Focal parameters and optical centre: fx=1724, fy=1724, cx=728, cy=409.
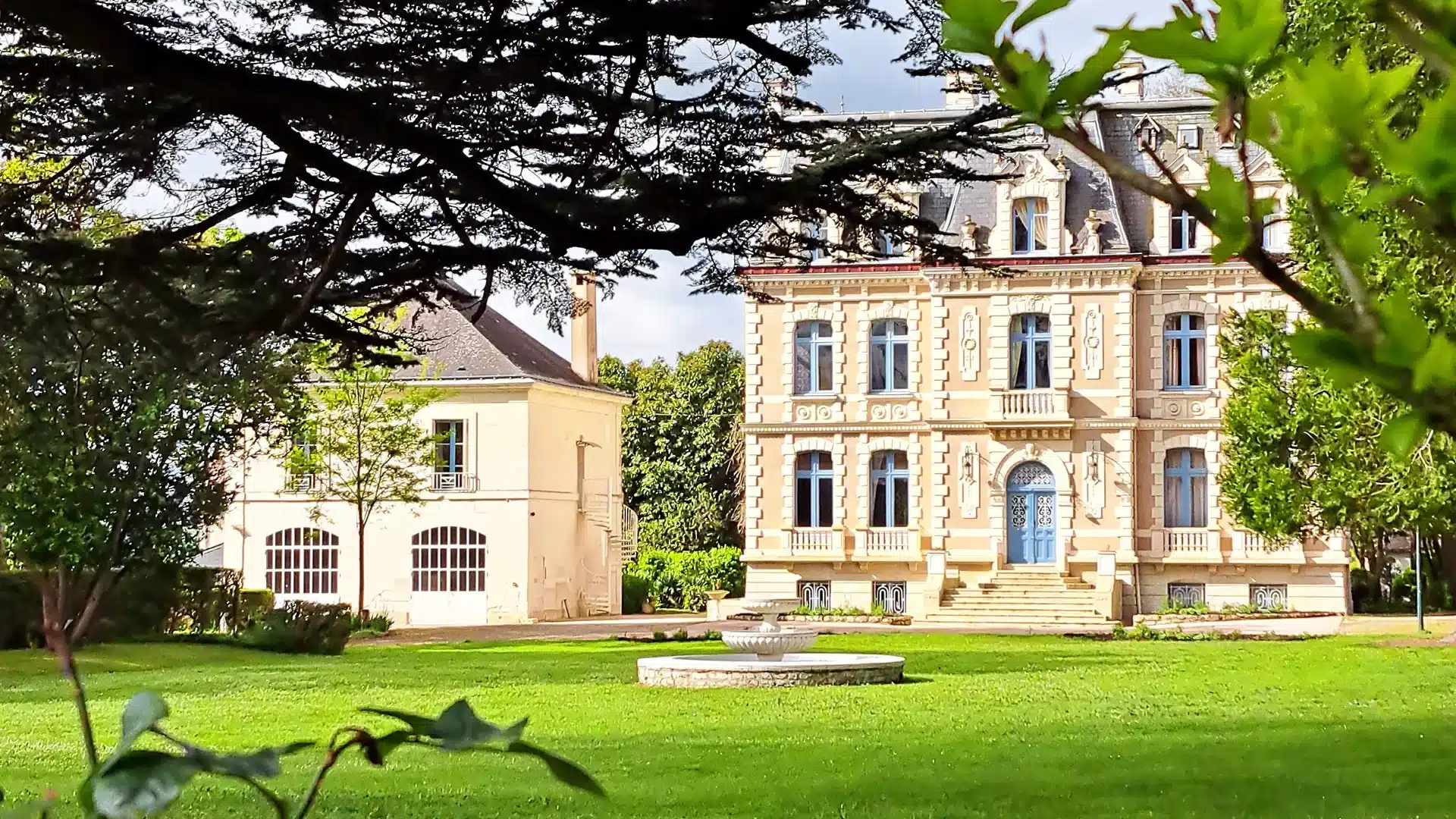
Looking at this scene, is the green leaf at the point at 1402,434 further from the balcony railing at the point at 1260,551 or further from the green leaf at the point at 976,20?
the balcony railing at the point at 1260,551

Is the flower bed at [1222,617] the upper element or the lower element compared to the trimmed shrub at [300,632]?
lower

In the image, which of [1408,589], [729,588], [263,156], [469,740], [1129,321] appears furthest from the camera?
[729,588]

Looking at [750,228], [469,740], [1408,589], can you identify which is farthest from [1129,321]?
[469,740]

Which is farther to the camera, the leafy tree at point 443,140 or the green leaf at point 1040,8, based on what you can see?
the leafy tree at point 443,140

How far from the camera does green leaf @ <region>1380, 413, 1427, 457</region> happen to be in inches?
47.6

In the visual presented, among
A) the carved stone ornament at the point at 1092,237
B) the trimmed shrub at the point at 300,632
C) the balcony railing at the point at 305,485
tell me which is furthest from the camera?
the balcony railing at the point at 305,485

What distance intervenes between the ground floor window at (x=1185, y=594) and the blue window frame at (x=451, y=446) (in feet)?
51.4

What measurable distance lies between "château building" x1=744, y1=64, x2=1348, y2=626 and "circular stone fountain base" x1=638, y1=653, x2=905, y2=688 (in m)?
13.9

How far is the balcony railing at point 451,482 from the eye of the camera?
38.4 m

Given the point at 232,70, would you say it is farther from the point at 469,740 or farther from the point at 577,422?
the point at 577,422

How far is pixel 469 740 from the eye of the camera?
132 centimetres

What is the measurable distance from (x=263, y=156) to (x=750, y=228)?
75.6 inches

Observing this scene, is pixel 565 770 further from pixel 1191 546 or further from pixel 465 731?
pixel 1191 546

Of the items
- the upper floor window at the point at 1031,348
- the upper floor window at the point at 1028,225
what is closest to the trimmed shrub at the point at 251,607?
the upper floor window at the point at 1031,348
